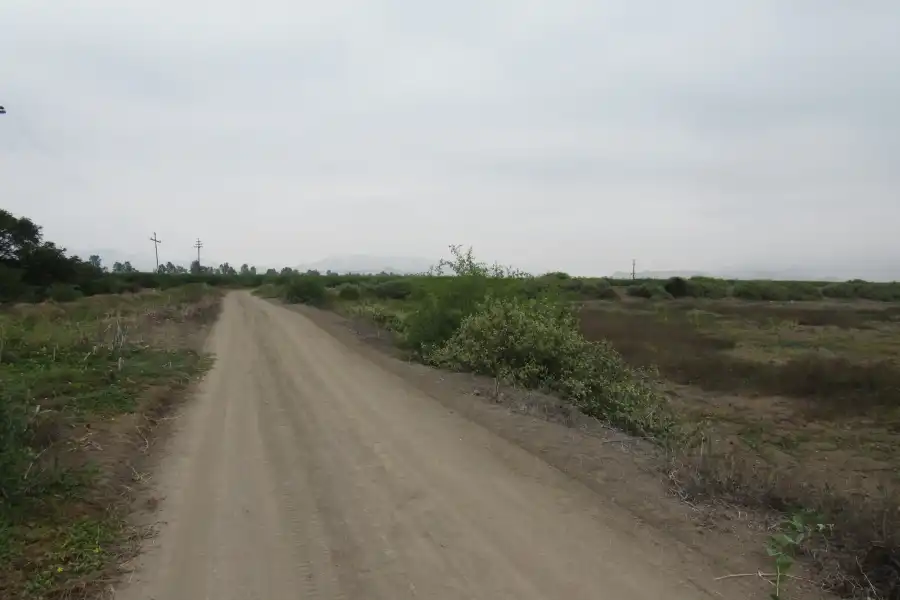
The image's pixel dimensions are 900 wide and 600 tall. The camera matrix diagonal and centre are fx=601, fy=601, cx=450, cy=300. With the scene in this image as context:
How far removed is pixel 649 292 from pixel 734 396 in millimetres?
50174

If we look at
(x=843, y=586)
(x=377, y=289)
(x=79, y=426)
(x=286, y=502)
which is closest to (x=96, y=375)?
(x=79, y=426)

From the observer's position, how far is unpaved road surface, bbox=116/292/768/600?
3.96 m

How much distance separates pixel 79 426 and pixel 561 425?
6.19 m

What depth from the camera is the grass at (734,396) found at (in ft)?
16.9

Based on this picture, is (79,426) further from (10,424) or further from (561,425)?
(561,425)

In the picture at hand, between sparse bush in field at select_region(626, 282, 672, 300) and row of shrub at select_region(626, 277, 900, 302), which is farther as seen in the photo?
row of shrub at select_region(626, 277, 900, 302)

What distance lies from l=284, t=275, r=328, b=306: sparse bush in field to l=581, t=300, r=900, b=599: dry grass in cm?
1735

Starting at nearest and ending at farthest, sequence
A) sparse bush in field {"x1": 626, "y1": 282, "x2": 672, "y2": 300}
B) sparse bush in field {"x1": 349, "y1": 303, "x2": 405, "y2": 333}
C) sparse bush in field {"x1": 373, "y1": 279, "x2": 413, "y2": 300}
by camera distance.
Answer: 1. sparse bush in field {"x1": 349, "y1": 303, "x2": 405, "y2": 333}
2. sparse bush in field {"x1": 373, "y1": 279, "x2": 413, "y2": 300}
3. sparse bush in field {"x1": 626, "y1": 282, "x2": 672, "y2": 300}

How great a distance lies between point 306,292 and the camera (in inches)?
1549

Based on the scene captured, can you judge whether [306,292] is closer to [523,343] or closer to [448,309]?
[448,309]

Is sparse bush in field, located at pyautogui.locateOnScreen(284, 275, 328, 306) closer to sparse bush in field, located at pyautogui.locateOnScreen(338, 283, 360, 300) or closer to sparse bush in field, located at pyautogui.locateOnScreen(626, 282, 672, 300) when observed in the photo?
sparse bush in field, located at pyautogui.locateOnScreen(338, 283, 360, 300)

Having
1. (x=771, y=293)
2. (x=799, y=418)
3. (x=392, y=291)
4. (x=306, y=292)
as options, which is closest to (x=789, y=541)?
(x=799, y=418)

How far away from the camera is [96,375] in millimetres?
10359

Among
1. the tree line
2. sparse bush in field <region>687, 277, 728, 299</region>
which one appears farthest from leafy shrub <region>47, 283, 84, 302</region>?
sparse bush in field <region>687, 277, 728, 299</region>
